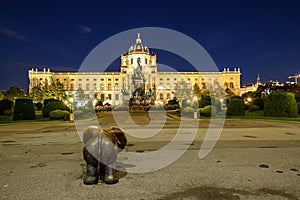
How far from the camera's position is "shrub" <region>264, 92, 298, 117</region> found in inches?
1063

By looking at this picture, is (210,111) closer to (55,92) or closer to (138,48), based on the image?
(55,92)

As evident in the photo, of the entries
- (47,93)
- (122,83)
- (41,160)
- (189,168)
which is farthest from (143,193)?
(122,83)

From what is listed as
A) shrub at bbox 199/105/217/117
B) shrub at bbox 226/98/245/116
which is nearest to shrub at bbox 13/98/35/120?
shrub at bbox 199/105/217/117

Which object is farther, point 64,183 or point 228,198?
point 64,183

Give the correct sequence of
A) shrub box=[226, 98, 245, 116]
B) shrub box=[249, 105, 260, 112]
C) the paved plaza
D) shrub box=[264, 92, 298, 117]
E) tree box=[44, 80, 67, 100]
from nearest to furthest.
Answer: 1. the paved plaza
2. shrub box=[264, 92, 298, 117]
3. shrub box=[226, 98, 245, 116]
4. shrub box=[249, 105, 260, 112]
5. tree box=[44, 80, 67, 100]

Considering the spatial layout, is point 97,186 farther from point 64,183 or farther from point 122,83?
point 122,83

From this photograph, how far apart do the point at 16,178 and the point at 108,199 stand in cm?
264

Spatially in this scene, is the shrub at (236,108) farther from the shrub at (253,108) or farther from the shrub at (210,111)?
the shrub at (253,108)

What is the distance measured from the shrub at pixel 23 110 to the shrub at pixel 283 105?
28.2 m

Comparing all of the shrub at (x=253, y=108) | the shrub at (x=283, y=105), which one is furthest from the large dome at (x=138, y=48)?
the shrub at (x=283, y=105)

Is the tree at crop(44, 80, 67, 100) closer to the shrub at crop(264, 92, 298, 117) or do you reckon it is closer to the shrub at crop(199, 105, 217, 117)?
the shrub at crop(199, 105, 217, 117)

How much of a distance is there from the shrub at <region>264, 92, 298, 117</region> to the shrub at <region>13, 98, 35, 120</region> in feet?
92.4

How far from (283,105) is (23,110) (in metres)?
29.5

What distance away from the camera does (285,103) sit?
27.0m
